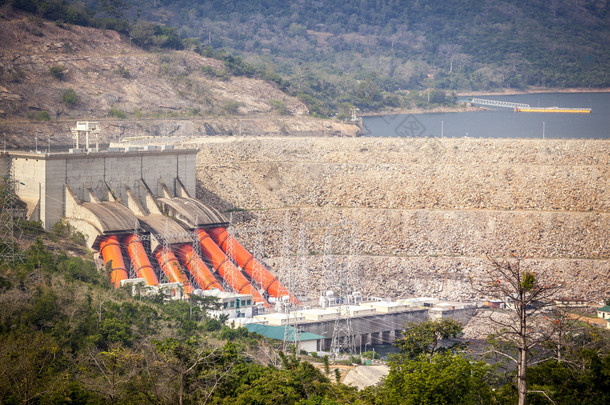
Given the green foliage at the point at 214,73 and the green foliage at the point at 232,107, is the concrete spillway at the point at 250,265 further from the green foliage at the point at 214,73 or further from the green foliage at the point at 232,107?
the green foliage at the point at 214,73

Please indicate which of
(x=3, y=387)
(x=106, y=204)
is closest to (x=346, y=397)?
(x=3, y=387)

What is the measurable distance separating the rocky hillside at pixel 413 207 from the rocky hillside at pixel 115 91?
15.6 meters

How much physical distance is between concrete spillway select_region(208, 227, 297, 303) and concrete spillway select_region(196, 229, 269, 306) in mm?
1000

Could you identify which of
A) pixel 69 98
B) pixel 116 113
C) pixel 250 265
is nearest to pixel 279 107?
pixel 116 113

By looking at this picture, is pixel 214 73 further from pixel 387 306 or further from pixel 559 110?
pixel 387 306

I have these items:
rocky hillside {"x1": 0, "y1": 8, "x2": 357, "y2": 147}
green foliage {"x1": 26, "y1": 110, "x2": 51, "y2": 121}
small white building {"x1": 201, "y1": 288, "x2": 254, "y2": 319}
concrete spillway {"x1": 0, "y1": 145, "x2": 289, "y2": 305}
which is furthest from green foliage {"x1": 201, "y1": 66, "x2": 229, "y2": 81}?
small white building {"x1": 201, "y1": 288, "x2": 254, "y2": 319}

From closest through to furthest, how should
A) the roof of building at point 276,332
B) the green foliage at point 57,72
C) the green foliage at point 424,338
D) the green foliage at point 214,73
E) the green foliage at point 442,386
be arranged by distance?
the green foliage at point 442,386, the green foliage at point 424,338, the roof of building at point 276,332, the green foliage at point 57,72, the green foliage at point 214,73

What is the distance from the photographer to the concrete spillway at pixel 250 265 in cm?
6341

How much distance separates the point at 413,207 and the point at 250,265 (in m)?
14.5

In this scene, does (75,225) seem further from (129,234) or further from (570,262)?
(570,262)

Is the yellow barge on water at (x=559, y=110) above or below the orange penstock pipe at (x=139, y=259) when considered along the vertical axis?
above

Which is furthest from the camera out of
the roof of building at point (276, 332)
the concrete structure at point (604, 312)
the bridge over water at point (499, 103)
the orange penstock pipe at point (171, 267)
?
the bridge over water at point (499, 103)

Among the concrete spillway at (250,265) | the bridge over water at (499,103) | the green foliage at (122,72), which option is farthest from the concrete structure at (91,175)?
the bridge over water at (499,103)

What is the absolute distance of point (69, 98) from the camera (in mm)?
97812
